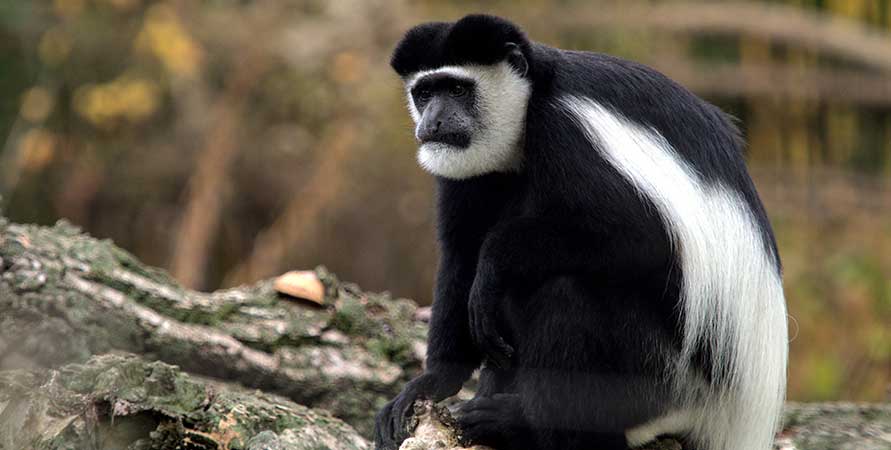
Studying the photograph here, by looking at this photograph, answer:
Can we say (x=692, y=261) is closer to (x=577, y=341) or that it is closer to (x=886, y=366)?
(x=577, y=341)

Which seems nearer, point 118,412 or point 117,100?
point 118,412

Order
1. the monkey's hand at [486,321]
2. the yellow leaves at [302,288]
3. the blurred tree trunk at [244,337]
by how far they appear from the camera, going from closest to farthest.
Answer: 1. the monkey's hand at [486,321]
2. the blurred tree trunk at [244,337]
3. the yellow leaves at [302,288]

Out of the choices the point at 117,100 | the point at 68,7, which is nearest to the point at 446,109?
the point at 117,100

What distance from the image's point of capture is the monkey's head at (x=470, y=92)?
246 cm

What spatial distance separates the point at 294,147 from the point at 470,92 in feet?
13.2

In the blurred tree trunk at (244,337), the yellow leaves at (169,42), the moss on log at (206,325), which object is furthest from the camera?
the yellow leaves at (169,42)

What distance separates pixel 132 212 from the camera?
626 centimetres

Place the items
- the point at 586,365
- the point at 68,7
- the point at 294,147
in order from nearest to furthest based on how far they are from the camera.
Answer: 1. the point at 586,365
2. the point at 68,7
3. the point at 294,147

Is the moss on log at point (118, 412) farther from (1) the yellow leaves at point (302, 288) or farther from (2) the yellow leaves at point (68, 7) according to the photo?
(2) the yellow leaves at point (68, 7)

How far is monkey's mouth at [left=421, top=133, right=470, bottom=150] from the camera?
2.50 meters

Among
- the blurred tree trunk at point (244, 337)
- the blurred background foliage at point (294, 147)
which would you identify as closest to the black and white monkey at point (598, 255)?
the blurred tree trunk at point (244, 337)

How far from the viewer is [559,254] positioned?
224 cm

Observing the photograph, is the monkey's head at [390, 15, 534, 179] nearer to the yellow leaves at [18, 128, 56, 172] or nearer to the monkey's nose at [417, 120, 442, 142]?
the monkey's nose at [417, 120, 442, 142]

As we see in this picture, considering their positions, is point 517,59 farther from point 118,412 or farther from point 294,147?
point 294,147
